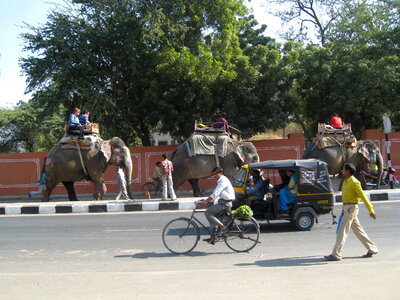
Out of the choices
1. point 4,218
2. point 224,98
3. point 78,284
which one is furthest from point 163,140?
point 78,284

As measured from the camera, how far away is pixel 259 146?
18.8 meters

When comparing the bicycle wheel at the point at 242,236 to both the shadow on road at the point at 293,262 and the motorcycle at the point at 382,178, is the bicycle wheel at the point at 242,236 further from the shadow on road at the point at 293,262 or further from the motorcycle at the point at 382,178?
the motorcycle at the point at 382,178

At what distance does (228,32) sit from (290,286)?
1476 cm

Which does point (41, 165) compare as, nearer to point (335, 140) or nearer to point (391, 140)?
point (335, 140)

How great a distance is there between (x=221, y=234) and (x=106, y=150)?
27.3 ft

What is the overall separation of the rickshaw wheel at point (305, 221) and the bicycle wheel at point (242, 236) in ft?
6.40

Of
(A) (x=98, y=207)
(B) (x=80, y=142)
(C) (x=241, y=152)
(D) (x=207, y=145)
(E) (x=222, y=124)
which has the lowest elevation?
(A) (x=98, y=207)

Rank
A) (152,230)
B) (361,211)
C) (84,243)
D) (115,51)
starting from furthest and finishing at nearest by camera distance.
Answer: (115,51) < (361,211) < (152,230) < (84,243)

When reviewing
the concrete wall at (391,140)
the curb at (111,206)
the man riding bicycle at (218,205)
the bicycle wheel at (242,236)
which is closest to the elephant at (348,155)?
the curb at (111,206)

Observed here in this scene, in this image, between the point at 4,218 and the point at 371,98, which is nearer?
the point at 4,218

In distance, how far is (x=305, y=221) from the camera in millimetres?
9203

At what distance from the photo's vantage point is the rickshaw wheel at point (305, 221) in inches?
361

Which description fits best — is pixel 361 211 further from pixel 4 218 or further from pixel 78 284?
pixel 4 218

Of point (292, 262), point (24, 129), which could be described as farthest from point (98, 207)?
point (24, 129)
